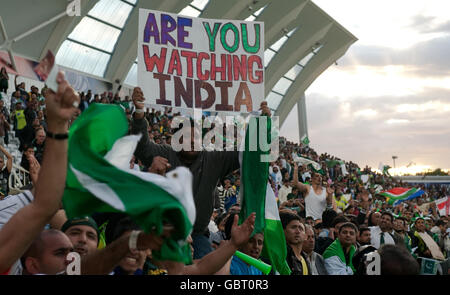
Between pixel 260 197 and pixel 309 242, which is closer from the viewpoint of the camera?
pixel 260 197

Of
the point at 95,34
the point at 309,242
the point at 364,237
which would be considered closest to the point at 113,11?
the point at 95,34

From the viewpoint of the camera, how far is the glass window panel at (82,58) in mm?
23516

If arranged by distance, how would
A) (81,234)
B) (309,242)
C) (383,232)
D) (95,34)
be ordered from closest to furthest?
(81,234) < (309,242) < (383,232) < (95,34)

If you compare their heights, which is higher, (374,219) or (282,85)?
(282,85)

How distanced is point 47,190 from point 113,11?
2294 centimetres

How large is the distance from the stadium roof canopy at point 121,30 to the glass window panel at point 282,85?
7.39 feet

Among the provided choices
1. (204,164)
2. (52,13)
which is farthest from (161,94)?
(52,13)

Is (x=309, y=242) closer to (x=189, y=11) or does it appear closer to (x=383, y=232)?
(x=383, y=232)

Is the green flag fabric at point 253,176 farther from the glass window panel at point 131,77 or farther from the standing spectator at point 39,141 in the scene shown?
the glass window panel at point 131,77

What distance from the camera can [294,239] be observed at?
4.81m

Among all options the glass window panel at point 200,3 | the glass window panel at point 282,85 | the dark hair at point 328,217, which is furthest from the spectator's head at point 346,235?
the glass window panel at point 282,85

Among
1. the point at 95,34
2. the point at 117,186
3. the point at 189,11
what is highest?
the point at 189,11

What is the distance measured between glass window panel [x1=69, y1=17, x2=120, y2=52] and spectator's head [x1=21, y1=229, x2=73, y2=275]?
22.2 meters

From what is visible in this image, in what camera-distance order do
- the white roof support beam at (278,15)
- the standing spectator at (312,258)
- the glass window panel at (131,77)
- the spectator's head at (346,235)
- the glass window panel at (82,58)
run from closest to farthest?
the standing spectator at (312,258) < the spectator's head at (346,235) < the glass window panel at (82,58) < the glass window panel at (131,77) < the white roof support beam at (278,15)
